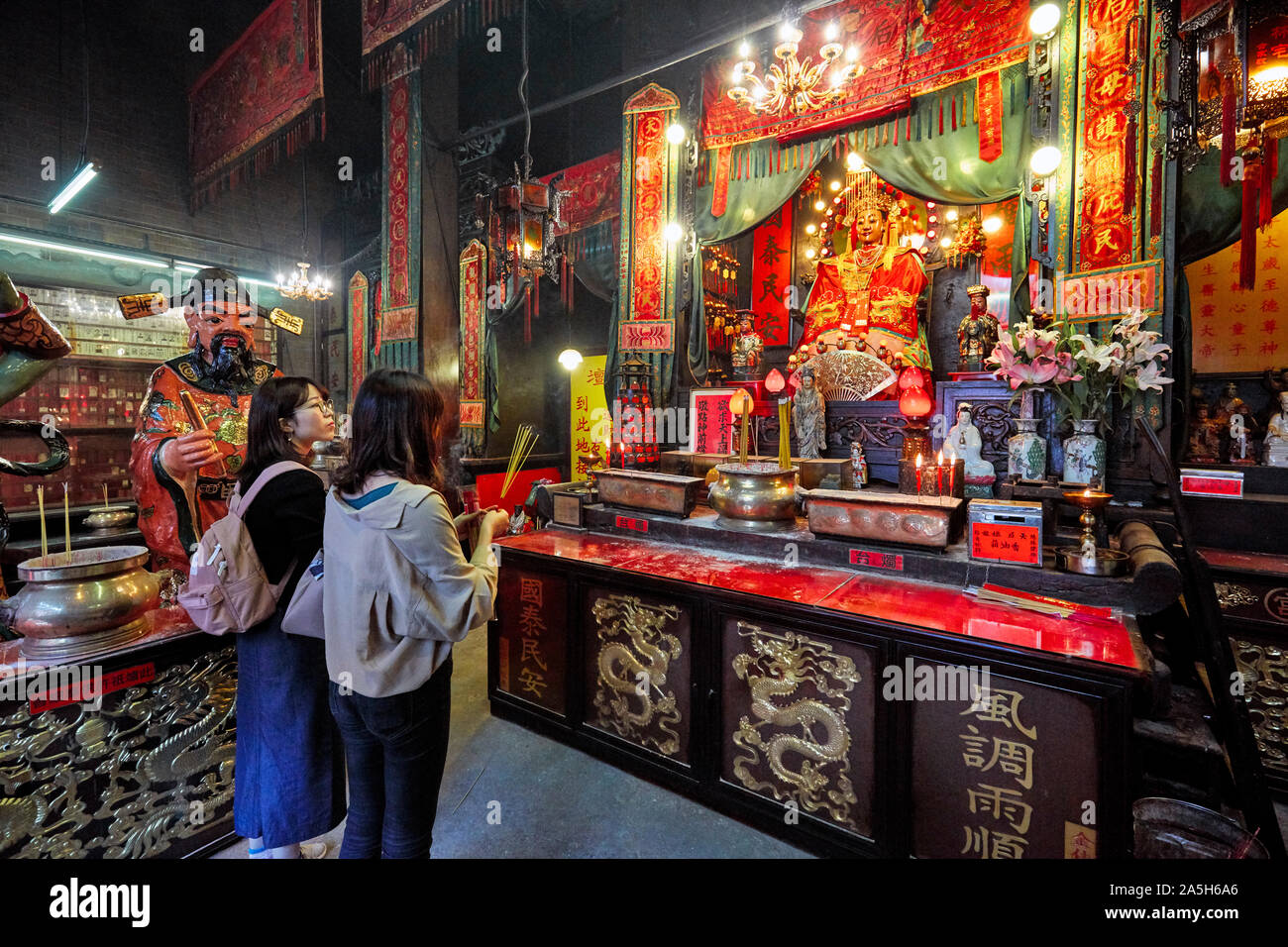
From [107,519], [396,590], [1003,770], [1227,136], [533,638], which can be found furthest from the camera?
[107,519]

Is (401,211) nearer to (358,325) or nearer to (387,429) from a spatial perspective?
(358,325)

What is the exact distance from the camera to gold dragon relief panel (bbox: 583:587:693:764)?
2.45 m

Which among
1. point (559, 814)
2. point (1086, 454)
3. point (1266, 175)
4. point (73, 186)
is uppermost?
point (73, 186)

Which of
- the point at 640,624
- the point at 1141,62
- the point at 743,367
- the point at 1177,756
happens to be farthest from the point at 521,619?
the point at 1141,62

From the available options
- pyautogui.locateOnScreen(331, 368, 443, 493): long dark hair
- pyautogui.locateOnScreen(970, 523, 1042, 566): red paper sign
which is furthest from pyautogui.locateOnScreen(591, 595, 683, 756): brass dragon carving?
pyautogui.locateOnScreen(331, 368, 443, 493): long dark hair

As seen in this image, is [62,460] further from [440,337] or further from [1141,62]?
[1141,62]

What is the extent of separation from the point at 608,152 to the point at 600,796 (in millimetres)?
6477

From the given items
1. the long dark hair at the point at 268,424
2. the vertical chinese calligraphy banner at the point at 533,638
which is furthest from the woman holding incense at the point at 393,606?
the vertical chinese calligraphy banner at the point at 533,638

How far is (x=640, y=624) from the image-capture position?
2.55 meters

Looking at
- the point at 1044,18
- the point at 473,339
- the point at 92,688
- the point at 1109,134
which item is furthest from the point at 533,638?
the point at 473,339

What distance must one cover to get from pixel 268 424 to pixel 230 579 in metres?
0.48

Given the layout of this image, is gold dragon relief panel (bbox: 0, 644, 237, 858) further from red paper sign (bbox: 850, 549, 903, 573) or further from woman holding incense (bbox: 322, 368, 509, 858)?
red paper sign (bbox: 850, 549, 903, 573)

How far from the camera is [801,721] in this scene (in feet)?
6.94

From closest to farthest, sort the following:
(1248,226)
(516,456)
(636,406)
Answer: (1248,226)
(516,456)
(636,406)
